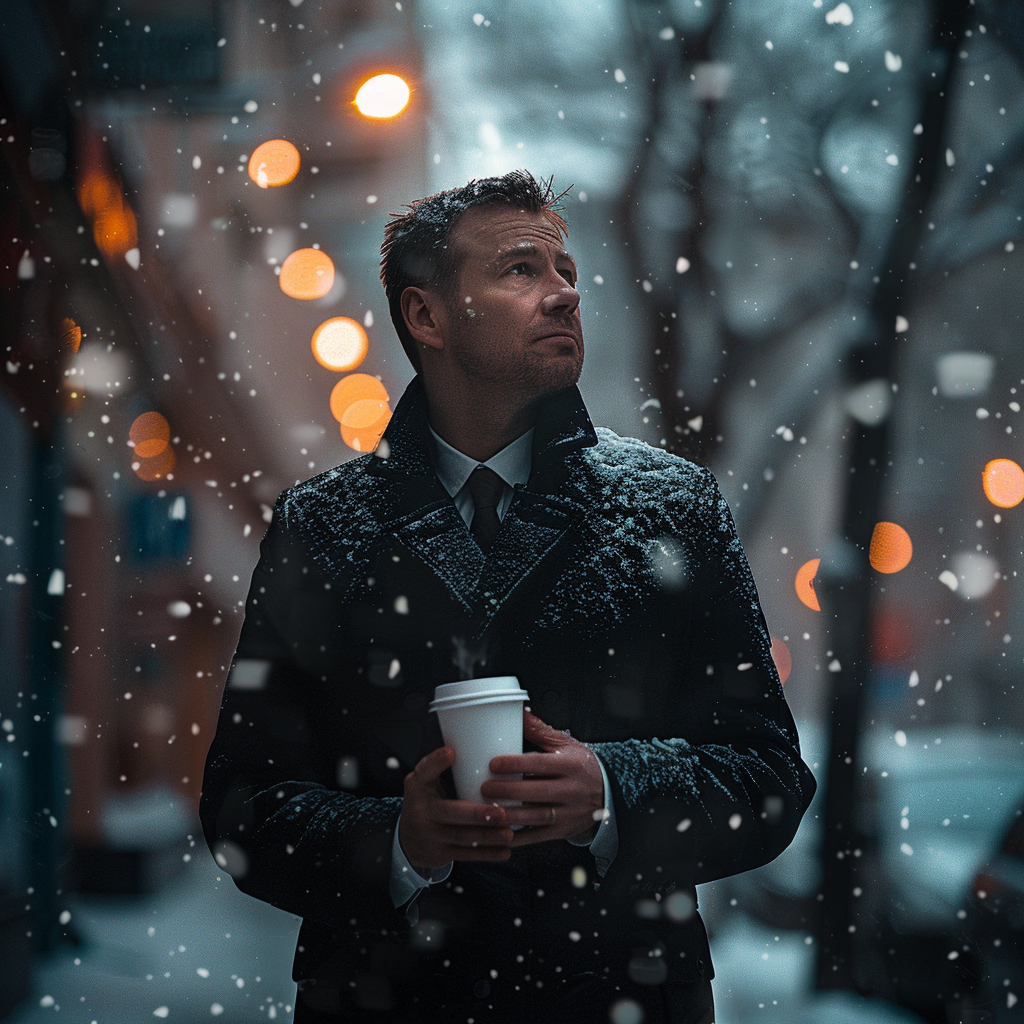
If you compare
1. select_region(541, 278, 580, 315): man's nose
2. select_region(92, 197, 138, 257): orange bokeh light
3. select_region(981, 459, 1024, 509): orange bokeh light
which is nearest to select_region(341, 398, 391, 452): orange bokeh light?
select_region(541, 278, 580, 315): man's nose

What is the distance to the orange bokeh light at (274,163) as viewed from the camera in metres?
1.37

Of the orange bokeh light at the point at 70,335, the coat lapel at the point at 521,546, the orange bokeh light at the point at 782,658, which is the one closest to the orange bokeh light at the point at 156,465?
the orange bokeh light at the point at 70,335

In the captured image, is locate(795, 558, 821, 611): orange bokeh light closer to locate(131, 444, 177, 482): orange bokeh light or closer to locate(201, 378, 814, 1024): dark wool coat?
locate(201, 378, 814, 1024): dark wool coat

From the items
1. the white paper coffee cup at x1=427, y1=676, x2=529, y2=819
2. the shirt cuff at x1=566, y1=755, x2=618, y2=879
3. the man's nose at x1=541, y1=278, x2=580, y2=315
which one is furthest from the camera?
the man's nose at x1=541, y1=278, x2=580, y2=315

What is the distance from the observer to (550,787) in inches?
36.3

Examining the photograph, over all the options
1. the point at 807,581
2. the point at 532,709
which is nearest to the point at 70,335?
the point at 532,709

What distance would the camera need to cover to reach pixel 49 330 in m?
1.38

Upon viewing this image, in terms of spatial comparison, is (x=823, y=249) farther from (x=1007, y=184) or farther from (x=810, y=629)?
(x=810, y=629)

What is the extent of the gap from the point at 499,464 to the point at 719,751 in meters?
0.47

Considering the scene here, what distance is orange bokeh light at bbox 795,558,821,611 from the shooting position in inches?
52.4

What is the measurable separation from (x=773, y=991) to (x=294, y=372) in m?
1.22

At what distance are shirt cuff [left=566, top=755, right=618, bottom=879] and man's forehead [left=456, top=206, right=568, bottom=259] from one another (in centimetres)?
66

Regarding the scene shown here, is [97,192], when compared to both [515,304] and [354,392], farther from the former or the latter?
[515,304]

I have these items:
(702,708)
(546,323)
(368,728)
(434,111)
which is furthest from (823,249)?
(368,728)
